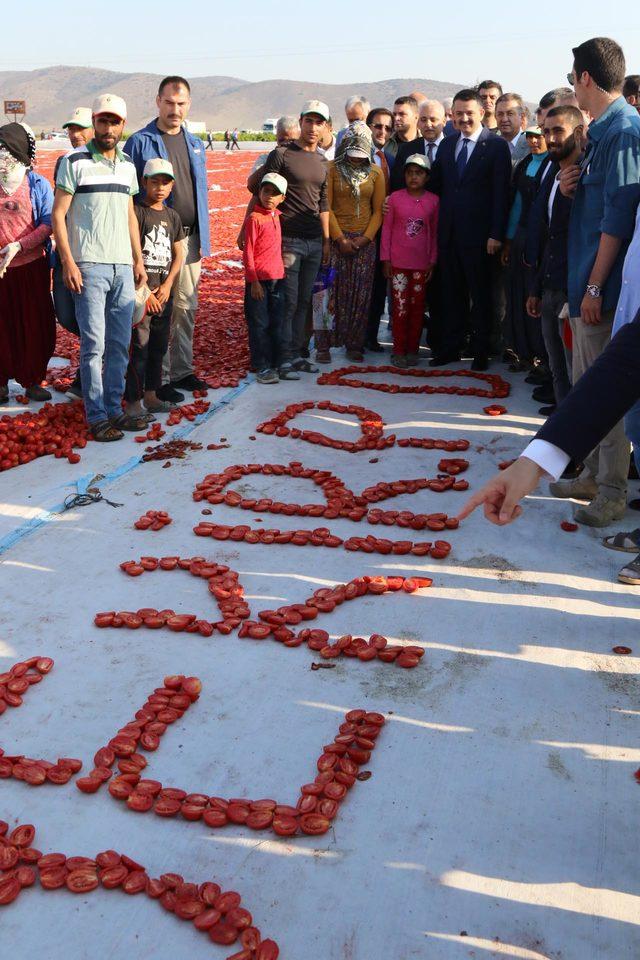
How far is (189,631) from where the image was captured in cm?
356

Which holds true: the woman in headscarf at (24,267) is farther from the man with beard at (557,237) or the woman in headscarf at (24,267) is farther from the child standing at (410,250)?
the man with beard at (557,237)

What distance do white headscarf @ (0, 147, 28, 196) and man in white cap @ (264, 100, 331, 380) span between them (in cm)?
193

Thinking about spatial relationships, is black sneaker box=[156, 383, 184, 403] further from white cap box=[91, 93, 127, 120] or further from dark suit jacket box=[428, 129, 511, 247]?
dark suit jacket box=[428, 129, 511, 247]

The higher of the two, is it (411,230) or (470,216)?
(470,216)

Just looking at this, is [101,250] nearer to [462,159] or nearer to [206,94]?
[462,159]

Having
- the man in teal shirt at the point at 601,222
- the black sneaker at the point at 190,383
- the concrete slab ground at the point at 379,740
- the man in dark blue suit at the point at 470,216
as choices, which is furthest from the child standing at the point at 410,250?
the concrete slab ground at the point at 379,740

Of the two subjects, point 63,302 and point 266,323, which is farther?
point 266,323

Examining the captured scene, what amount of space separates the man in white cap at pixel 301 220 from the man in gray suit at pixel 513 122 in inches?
64.3

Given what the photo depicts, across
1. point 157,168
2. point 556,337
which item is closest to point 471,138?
point 556,337

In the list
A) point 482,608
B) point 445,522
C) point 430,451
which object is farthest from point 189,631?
point 430,451

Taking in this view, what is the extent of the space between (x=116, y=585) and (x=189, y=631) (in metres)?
0.54

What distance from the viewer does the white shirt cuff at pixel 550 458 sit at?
68.7 inches

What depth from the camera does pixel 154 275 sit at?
6.02 meters

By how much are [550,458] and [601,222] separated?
3005 mm
